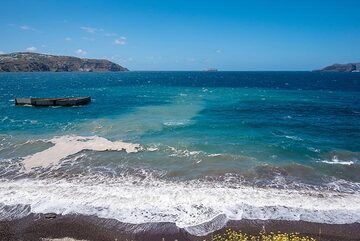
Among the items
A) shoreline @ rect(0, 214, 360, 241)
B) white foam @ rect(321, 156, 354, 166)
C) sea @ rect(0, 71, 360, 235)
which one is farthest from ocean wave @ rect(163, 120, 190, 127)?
shoreline @ rect(0, 214, 360, 241)

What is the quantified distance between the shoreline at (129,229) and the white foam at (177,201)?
63 cm

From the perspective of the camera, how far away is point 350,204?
879 inches

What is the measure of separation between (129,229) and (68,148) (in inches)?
789

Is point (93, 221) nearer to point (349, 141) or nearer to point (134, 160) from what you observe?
point (134, 160)

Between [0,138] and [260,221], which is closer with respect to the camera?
[260,221]

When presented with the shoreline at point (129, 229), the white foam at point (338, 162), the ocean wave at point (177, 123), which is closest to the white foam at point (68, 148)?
the shoreline at point (129, 229)

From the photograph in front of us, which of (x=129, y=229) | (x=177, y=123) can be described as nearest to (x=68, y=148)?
(x=177, y=123)

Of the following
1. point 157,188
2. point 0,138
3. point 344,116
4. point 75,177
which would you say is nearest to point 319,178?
point 157,188

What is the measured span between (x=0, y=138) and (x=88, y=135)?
451 inches

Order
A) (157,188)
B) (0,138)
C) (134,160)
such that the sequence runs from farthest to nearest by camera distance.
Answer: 1. (0,138)
2. (134,160)
3. (157,188)

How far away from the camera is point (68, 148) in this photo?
119 feet

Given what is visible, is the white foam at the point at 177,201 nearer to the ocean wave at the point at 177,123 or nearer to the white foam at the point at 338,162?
the white foam at the point at 338,162

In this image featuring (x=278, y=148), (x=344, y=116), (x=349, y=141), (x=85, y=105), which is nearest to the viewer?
(x=278, y=148)

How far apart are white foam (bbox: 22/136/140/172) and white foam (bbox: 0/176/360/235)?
17.0ft
